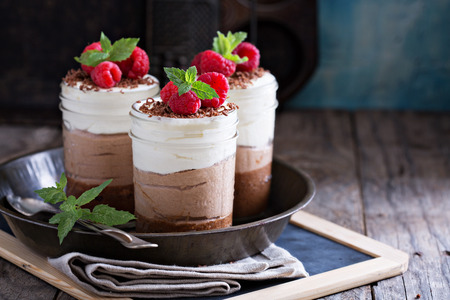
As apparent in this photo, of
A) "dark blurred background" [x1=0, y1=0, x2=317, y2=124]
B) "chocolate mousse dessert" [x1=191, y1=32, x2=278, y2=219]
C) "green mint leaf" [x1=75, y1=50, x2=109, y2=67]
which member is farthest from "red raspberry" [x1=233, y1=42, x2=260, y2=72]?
"dark blurred background" [x1=0, y1=0, x2=317, y2=124]

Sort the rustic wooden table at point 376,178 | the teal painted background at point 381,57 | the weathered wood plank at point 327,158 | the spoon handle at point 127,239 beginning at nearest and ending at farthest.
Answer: the spoon handle at point 127,239
the rustic wooden table at point 376,178
the weathered wood plank at point 327,158
the teal painted background at point 381,57

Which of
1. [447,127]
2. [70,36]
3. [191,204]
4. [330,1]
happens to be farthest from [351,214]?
[70,36]

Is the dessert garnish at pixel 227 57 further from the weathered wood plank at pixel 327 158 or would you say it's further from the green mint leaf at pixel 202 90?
the weathered wood plank at pixel 327 158

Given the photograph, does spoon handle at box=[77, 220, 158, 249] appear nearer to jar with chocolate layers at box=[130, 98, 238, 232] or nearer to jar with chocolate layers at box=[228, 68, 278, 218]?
jar with chocolate layers at box=[130, 98, 238, 232]

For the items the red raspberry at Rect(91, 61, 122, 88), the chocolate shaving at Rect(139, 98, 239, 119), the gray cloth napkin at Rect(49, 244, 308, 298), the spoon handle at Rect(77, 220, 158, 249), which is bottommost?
the gray cloth napkin at Rect(49, 244, 308, 298)

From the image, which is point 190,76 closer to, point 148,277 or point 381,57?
point 148,277

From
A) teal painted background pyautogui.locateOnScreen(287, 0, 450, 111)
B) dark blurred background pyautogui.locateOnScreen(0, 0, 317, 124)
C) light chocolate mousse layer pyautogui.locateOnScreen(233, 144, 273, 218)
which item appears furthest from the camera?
teal painted background pyautogui.locateOnScreen(287, 0, 450, 111)

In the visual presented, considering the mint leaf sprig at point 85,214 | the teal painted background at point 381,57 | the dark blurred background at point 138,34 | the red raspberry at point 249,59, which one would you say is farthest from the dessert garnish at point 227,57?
the teal painted background at point 381,57
